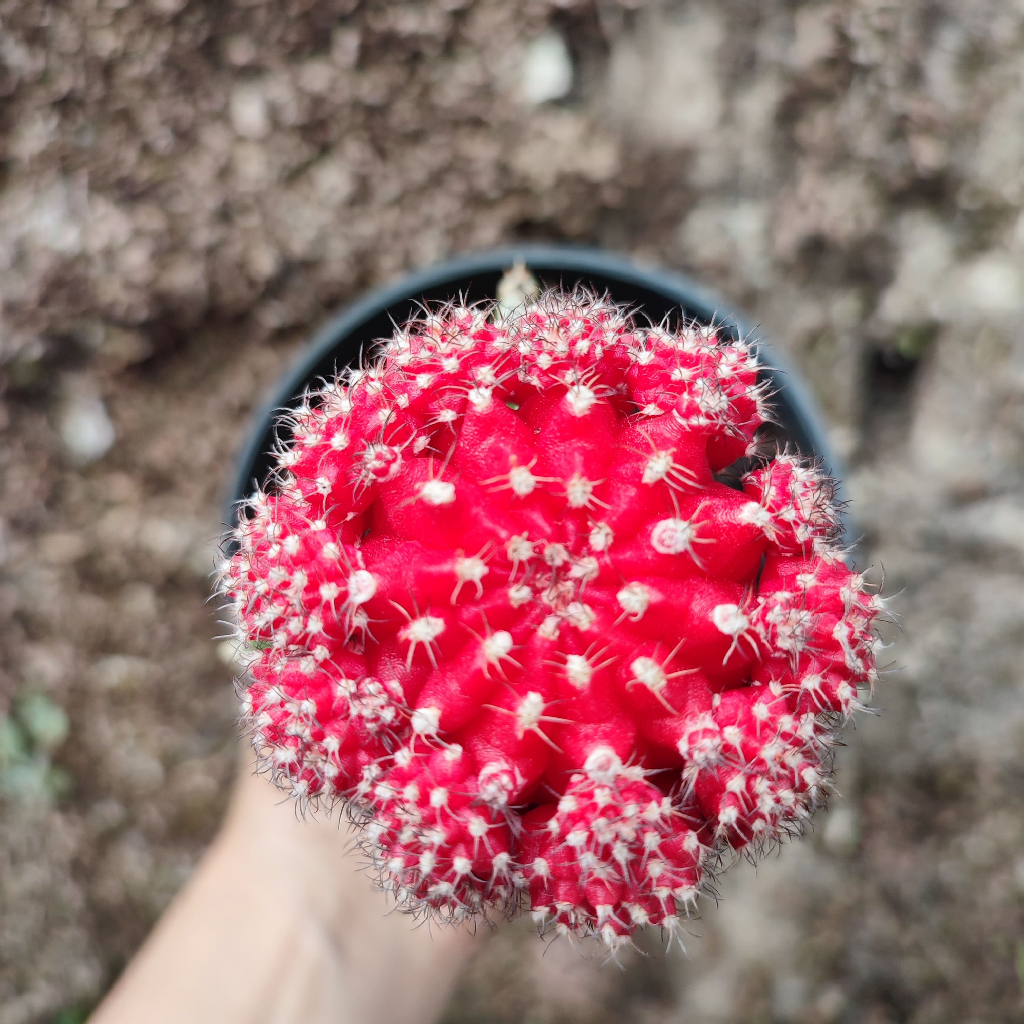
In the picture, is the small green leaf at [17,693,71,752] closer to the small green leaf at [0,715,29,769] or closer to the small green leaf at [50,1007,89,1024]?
the small green leaf at [0,715,29,769]

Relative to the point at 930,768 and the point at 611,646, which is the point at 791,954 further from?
the point at 611,646

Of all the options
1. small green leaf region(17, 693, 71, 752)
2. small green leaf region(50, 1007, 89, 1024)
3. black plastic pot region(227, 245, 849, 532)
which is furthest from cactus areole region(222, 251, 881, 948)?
small green leaf region(50, 1007, 89, 1024)

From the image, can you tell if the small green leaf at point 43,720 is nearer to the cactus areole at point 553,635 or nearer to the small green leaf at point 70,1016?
the small green leaf at point 70,1016

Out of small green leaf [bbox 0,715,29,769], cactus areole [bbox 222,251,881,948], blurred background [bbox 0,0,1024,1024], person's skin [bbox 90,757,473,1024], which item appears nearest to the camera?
cactus areole [bbox 222,251,881,948]

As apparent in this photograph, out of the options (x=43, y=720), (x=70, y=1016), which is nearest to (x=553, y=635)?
(x=43, y=720)

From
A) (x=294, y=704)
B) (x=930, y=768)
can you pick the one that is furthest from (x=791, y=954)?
(x=294, y=704)

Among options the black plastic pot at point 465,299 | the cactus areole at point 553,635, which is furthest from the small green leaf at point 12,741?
the cactus areole at point 553,635
